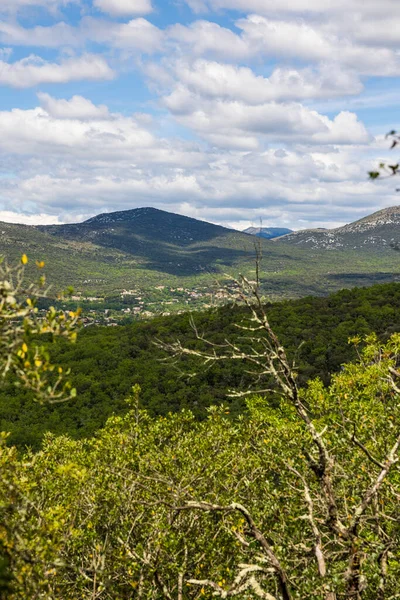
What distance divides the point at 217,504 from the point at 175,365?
2149 inches

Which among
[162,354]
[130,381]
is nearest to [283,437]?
[130,381]

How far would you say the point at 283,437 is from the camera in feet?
73.0

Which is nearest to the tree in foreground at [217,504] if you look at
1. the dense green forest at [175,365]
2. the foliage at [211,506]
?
the foliage at [211,506]

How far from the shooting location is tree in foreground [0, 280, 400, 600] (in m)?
10.8

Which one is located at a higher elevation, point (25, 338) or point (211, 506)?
point (25, 338)

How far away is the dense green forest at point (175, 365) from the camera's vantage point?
5922cm

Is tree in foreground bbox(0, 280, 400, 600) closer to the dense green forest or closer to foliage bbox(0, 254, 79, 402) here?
foliage bbox(0, 254, 79, 402)

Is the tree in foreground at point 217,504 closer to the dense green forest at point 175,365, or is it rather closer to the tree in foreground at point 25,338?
the tree in foreground at point 25,338

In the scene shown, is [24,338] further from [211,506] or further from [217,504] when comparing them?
[217,504]

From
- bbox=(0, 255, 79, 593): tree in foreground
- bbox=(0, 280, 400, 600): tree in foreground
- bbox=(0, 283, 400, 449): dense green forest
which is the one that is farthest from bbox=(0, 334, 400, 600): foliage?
bbox=(0, 283, 400, 449): dense green forest

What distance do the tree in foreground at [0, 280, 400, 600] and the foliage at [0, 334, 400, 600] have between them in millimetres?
75

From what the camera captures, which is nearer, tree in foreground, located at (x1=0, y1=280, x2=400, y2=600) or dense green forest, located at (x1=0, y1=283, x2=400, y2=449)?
tree in foreground, located at (x1=0, y1=280, x2=400, y2=600)

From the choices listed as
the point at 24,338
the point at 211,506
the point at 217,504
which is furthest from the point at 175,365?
the point at 24,338

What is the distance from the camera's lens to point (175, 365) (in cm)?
6894
